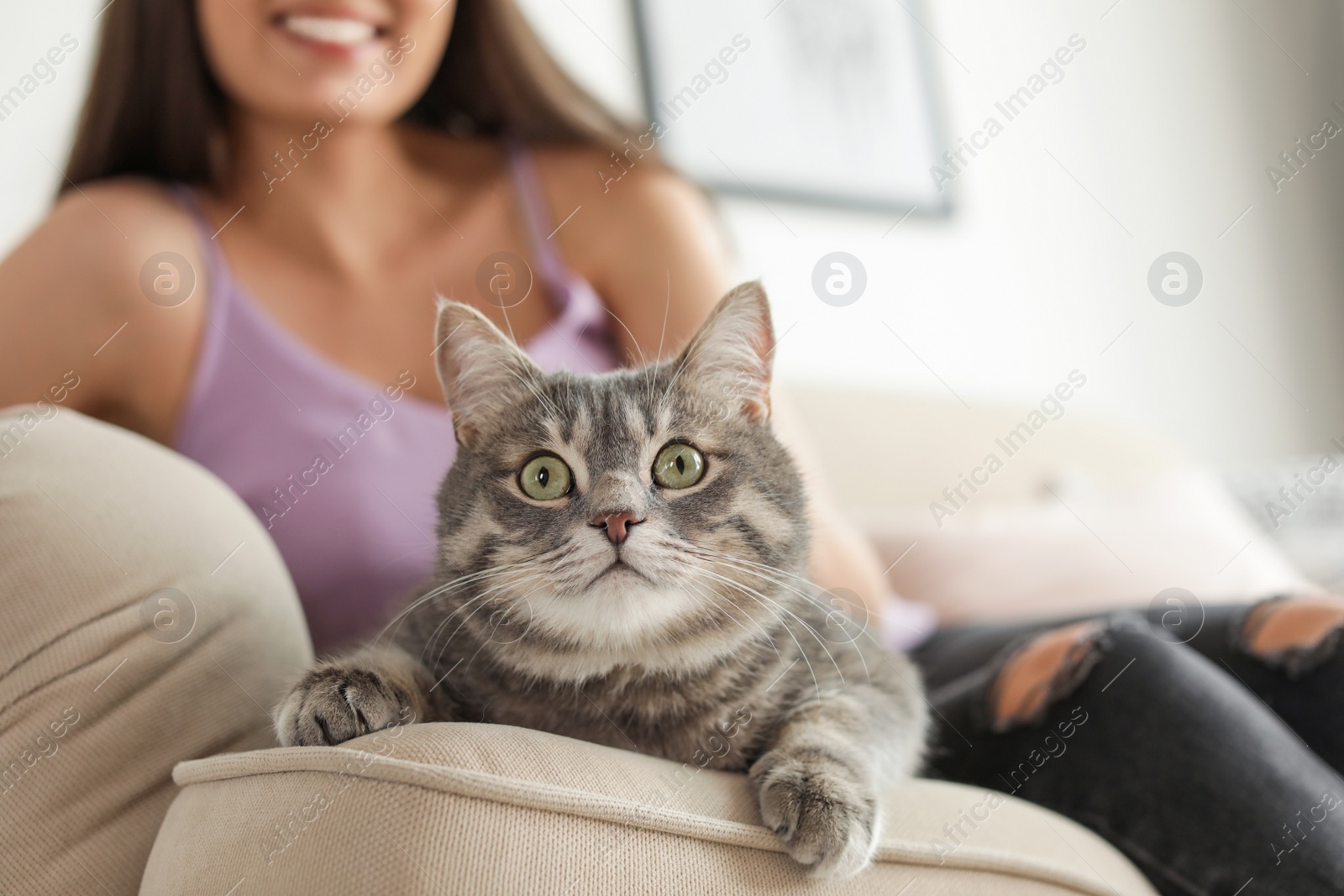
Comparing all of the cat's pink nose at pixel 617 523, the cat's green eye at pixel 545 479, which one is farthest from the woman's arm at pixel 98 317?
the cat's pink nose at pixel 617 523

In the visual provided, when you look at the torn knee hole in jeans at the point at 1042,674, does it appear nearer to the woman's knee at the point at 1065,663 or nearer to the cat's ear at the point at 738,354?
the woman's knee at the point at 1065,663

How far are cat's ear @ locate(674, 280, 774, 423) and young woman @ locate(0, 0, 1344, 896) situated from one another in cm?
32

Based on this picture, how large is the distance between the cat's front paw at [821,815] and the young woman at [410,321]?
0.11 m

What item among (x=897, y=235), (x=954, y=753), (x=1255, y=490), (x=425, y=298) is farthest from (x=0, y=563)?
(x=1255, y=490)

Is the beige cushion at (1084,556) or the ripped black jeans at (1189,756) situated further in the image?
the beige cushion at (1084,556)

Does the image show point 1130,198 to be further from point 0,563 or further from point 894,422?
point 0,563

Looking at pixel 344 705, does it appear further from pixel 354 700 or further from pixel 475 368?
pixel 475 368

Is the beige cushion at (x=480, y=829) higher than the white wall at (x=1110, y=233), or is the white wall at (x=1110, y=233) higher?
the white wall at (x=1110, y=233)

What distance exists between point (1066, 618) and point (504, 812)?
44.6 inches

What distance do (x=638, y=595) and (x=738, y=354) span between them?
0.29 m

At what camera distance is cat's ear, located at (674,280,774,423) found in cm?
88

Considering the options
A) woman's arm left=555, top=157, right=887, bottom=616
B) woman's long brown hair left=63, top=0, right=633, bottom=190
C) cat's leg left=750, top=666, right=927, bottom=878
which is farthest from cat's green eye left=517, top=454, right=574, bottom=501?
woman's long brown hair left=63, top=0, right=633, bottom=190

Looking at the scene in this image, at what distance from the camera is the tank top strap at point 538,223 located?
147 centimetres

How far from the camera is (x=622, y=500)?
0.75 metres
